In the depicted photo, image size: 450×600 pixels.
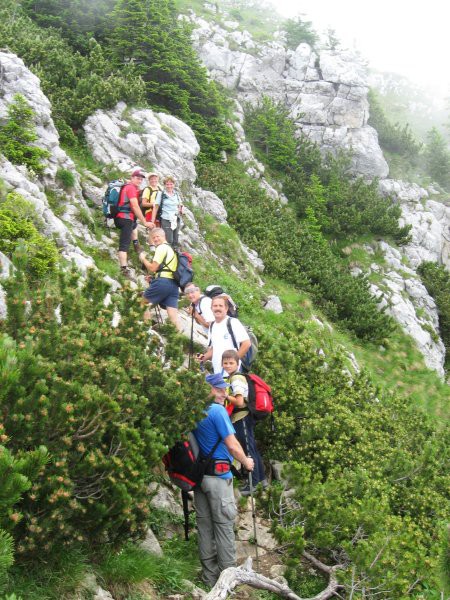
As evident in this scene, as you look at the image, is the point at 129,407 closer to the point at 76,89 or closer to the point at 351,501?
the point at 351,501

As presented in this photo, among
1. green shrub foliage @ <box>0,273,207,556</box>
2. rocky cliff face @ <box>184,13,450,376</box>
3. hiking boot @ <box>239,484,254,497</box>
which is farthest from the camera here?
rocky cliff face @ <box>184,13,450,376</box>

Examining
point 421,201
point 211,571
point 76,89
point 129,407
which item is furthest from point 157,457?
point 421,201

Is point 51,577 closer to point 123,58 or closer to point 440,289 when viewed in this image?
point 123,58

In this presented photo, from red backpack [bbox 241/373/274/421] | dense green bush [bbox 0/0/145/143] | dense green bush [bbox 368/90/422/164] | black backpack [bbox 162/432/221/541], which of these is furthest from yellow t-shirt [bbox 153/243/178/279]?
dense green bush [bbox 368/90/422/164]

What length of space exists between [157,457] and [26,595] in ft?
4.26

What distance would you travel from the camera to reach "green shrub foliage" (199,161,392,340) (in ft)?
65.1

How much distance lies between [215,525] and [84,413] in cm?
226

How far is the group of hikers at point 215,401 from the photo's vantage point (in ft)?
16.9

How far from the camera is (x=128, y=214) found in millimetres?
10656

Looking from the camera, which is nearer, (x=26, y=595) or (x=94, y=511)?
(x=26, y=595)

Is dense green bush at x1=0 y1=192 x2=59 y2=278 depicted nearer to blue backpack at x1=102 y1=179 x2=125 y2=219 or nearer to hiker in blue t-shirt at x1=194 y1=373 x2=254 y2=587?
blue backpack at x1=102 y1=179 x2=125 y2=219

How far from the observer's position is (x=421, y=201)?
1267 inches

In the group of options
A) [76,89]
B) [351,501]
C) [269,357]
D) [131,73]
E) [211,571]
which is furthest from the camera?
[131,73]

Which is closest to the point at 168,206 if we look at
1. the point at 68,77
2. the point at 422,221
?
the point at 68,77
